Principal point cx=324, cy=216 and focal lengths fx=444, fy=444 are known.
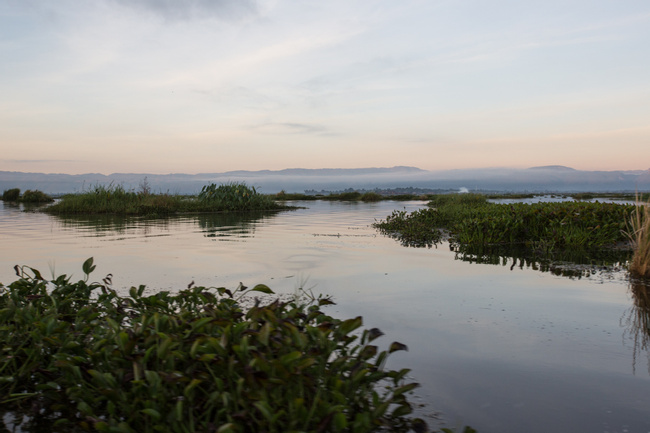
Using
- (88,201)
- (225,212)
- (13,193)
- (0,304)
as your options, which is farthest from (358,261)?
(13,193)

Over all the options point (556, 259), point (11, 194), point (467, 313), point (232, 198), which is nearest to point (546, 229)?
point (556, 259)

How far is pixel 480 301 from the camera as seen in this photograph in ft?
19.2

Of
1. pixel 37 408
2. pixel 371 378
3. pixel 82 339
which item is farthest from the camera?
pixel 82 339

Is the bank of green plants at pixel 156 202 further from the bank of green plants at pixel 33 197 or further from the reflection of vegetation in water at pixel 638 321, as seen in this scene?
the reflection of vegetation in water at pixel 638 321

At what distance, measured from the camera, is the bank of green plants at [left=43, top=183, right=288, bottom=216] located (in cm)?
2419

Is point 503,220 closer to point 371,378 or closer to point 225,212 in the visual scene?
point 371,378

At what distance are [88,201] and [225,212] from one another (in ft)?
25.0

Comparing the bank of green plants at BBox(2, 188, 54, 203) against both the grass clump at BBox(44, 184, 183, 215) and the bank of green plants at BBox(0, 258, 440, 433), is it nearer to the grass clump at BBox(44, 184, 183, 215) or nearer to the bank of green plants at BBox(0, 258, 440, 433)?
the grass clump at BBox(44, 184, 183, 215)

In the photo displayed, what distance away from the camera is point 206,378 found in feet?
8.45

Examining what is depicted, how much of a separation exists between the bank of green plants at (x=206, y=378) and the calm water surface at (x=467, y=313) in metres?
0.76


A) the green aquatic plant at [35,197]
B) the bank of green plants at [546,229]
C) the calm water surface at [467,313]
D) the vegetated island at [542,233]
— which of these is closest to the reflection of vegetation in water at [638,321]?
the calm water surface at [467,313]

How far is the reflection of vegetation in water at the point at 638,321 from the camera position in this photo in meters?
4.29

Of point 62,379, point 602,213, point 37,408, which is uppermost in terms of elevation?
point 602,213

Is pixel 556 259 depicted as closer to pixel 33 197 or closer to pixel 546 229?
pixel 546 229
